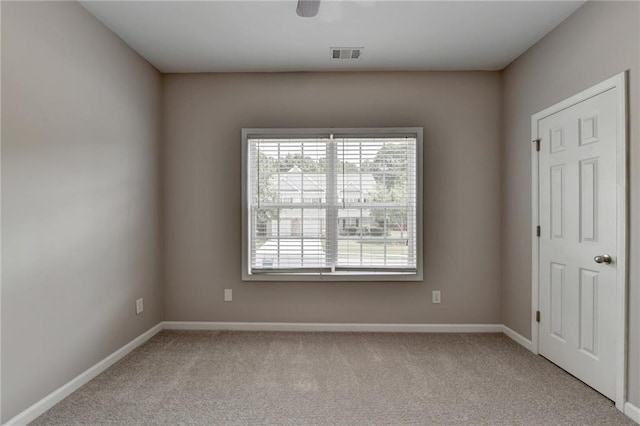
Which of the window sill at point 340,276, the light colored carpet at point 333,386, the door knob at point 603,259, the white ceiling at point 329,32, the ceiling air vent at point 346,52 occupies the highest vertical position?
the white ceiling at point 329,32

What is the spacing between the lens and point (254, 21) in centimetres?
281

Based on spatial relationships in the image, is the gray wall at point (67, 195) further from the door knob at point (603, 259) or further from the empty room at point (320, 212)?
the door knob at point (603, 259)

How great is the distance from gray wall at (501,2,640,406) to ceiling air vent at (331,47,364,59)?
1.56m

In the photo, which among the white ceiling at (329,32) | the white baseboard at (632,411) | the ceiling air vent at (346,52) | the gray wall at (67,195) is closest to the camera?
the gray wall at (67,195)

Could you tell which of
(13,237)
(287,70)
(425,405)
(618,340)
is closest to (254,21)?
(287,70)

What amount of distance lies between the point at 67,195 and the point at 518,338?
3.99 m

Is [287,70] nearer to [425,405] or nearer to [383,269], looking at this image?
[383,269]

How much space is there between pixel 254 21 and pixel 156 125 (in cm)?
161

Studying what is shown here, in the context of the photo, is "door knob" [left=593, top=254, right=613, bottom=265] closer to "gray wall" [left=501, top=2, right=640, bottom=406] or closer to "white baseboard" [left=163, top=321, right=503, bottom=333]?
"gray wall" [left=501, top=2, right=640, bottom=406]

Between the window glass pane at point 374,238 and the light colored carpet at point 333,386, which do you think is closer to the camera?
the light colored carpet at point 333,386

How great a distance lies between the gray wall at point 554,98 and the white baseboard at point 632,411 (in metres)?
0.04

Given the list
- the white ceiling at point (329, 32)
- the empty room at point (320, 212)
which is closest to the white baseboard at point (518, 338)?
the empty room at point (320, 212)

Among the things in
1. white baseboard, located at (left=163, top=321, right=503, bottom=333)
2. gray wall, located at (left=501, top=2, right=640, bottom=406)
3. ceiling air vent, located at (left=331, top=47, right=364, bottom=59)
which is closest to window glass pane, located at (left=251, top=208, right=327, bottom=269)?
white baseboard, located at (left=163, top=321, right=503, bottom=333)

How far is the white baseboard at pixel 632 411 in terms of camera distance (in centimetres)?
217
